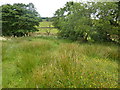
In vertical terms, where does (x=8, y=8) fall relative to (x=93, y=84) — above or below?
above

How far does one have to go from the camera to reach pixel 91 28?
6547mm

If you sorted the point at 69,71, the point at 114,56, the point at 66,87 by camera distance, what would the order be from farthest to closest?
the point at 114,56
the point at 69,71
the point at 66,87

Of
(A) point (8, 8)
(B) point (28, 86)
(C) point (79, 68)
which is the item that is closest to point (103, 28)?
(C) point (79, 68)

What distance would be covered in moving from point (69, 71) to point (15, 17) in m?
14.4

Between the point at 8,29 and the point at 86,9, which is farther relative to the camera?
the point at 8,29

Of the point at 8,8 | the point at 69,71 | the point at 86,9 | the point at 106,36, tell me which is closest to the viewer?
the point at 69,71

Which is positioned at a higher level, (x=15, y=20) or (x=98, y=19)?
(x=15, y=20)

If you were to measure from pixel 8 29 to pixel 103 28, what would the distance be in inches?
545

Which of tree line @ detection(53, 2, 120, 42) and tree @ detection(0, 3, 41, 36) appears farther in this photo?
tree @ detection(0, 3, 41, 36)

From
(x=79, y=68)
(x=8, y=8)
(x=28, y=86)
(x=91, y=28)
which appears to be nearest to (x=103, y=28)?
(x=91, y=28)

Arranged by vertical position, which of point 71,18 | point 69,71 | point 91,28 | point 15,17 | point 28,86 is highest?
point 15,17

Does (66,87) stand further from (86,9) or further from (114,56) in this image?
(86,9)

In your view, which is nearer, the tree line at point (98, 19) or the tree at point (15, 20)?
the tree line at point (98, 19)

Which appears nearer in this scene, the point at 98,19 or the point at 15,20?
the point at 98,19
